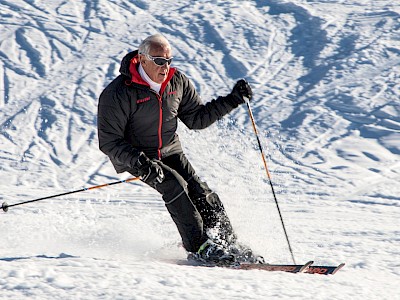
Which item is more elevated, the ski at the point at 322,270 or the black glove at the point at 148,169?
the black glove at the point at 148,169

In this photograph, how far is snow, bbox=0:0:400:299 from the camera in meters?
3.75

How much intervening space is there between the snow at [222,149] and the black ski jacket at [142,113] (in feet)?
2.54

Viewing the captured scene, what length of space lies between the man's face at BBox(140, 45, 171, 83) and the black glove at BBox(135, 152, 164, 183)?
55 cm

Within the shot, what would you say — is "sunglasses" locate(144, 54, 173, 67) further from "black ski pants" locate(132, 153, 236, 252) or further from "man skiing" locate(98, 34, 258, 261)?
"black ski pants" locate(132, 153, 236, 252)

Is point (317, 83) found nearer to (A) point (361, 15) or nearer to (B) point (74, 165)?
(A) point (361, 15)

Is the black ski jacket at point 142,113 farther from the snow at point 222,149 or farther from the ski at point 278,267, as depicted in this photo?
the ski at point 278,267

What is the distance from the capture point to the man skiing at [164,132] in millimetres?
4332

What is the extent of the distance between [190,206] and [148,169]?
1.47 feet

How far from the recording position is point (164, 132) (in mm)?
4660

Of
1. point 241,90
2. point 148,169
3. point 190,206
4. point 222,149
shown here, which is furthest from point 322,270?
point 222,149

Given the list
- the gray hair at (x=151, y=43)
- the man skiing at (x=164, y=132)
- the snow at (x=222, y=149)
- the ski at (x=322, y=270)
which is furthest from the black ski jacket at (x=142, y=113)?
the ski at (x=322, y=270)

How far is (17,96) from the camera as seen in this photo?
17.7 m

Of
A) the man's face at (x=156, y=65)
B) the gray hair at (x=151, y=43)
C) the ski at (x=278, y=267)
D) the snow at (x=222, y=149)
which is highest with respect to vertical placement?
the gray hair at (x=151, y=43)

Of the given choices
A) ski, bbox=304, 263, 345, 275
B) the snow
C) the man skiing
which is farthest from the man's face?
ski, bbox=304, 263, 345, 275
